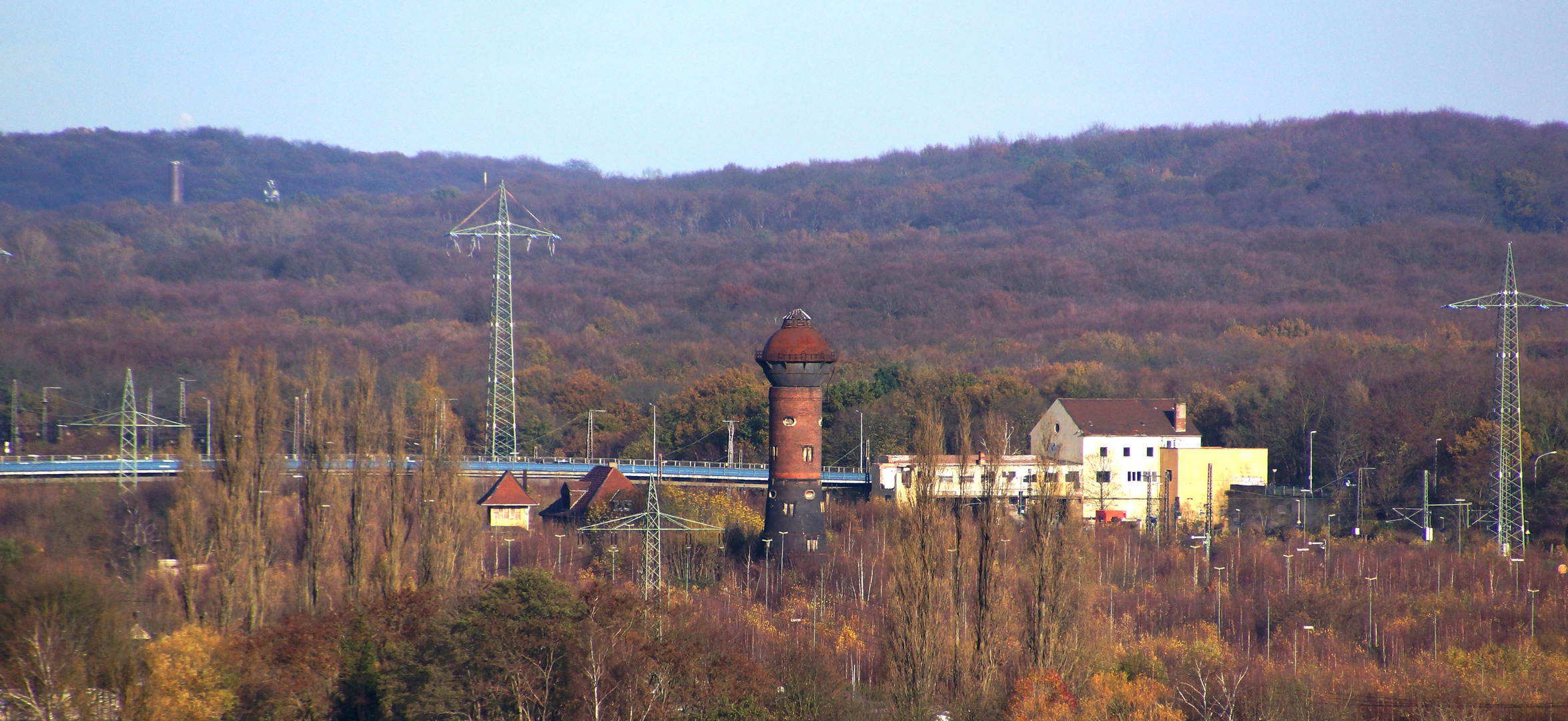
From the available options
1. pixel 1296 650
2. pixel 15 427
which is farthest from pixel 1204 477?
pixel 15 427

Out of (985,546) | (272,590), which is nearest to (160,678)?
(272,590)

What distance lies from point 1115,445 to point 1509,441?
18.1 m

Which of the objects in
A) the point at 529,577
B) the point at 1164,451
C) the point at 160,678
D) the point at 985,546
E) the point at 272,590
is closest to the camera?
the point at 160,678

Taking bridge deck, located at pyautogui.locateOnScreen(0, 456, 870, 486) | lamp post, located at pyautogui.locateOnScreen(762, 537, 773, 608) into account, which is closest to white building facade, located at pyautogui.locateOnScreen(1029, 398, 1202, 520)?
bridge deck, located at pyautogui.locateOnScreen(0, 456, 870, 486)

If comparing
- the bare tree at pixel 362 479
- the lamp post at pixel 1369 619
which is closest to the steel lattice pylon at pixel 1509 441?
the lamp post at pixel 1369 619

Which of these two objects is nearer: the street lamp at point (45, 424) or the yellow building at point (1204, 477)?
the yellow building at point (1204, 477)

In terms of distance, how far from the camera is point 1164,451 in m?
75.5

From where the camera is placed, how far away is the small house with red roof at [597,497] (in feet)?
211

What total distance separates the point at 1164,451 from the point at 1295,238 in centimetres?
11313

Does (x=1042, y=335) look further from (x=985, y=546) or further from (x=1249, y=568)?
(x=985, y=546)

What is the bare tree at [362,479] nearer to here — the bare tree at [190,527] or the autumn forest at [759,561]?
the autumn forest at [759,561]

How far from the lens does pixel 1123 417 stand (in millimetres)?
77438

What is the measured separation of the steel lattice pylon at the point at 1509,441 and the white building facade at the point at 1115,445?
14.8 meters

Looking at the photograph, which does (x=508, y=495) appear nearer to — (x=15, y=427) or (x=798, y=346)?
(x=798, y=346)
